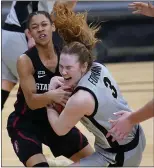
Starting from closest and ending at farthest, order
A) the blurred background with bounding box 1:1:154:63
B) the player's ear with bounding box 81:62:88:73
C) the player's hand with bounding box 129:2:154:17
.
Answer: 1. the player's ear with bounding box 81:62:88:73
2. the player's hand with bounding box 129:2:154:17
3. the blurred background with bounding box 1:1:154:63

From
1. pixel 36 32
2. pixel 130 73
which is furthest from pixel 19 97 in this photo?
pixel 130 73

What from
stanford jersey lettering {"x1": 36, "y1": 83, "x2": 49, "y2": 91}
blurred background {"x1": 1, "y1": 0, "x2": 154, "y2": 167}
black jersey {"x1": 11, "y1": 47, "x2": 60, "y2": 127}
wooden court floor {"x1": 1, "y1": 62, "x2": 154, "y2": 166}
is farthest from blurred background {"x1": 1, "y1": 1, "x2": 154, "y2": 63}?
stanford jersey lettering {"x1": 36, "y1": 83, "x2": 49, "y2": 91}

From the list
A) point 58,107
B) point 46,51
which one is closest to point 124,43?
point 46,51

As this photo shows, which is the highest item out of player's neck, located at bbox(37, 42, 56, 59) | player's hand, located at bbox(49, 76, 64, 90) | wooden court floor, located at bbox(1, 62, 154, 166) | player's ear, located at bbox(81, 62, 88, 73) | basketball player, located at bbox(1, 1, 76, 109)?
player's ear, located at bbox(81, 62, 88, 73)

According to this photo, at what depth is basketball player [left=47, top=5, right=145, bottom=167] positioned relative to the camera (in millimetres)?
2639

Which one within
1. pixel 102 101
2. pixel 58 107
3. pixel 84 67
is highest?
pixel 84 67

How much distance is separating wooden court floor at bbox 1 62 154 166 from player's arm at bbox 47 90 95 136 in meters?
1.58

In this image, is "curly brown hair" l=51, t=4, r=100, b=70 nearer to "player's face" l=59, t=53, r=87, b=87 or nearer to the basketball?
"player's face" l=59, t=53, r=87, b=87

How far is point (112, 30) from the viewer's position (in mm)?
7746

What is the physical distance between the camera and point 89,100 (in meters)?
2.61

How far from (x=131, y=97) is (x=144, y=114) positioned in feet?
13.4

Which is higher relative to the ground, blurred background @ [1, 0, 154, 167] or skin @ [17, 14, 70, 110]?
skin @ [17, 14, 70, 110]

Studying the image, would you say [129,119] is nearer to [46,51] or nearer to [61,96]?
[61,96]

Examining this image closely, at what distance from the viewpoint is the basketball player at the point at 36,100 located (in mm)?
3000
